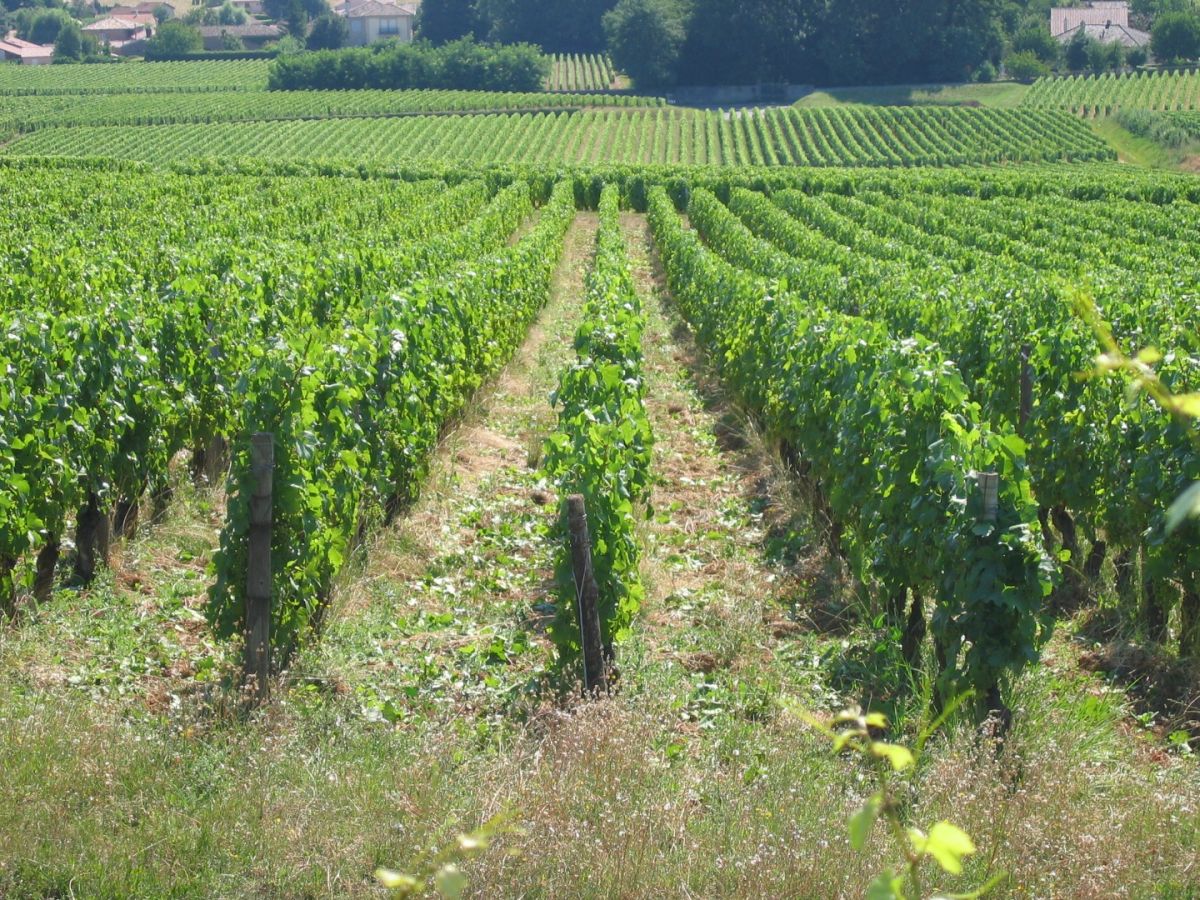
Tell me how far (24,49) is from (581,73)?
223 ft

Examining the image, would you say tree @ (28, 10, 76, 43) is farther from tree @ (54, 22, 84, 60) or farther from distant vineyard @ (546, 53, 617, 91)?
distant vineyard @ (546, 53, 617, 91)

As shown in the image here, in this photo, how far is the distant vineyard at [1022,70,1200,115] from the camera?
264ft

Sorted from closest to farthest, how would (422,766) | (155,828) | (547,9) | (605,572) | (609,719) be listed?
(155,828) → (422,766) → (609,719) → (605,572) → (547,9)

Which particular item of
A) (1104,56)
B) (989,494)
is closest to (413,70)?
(1104,56)

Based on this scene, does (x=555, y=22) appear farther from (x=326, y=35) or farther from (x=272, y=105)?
(x=272, y=105)

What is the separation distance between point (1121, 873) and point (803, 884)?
112 cm

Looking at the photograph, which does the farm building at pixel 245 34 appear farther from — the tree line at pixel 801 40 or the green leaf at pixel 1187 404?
the green leaf at pixel 1187 404

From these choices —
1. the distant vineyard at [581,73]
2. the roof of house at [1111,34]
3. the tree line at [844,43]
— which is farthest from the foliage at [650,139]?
the roof of house at [1111,34]

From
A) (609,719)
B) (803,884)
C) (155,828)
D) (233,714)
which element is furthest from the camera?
(233,714)

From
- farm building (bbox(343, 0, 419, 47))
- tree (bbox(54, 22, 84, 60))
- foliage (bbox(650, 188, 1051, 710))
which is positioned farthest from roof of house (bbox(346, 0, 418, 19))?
foliage (bbox(650, 188, 1051, 710))

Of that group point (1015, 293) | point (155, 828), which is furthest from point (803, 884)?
point (1015, 293)

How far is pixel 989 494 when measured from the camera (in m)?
5.74

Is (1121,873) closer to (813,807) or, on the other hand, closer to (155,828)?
(813,807)

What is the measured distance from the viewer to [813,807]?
15.2 feet
